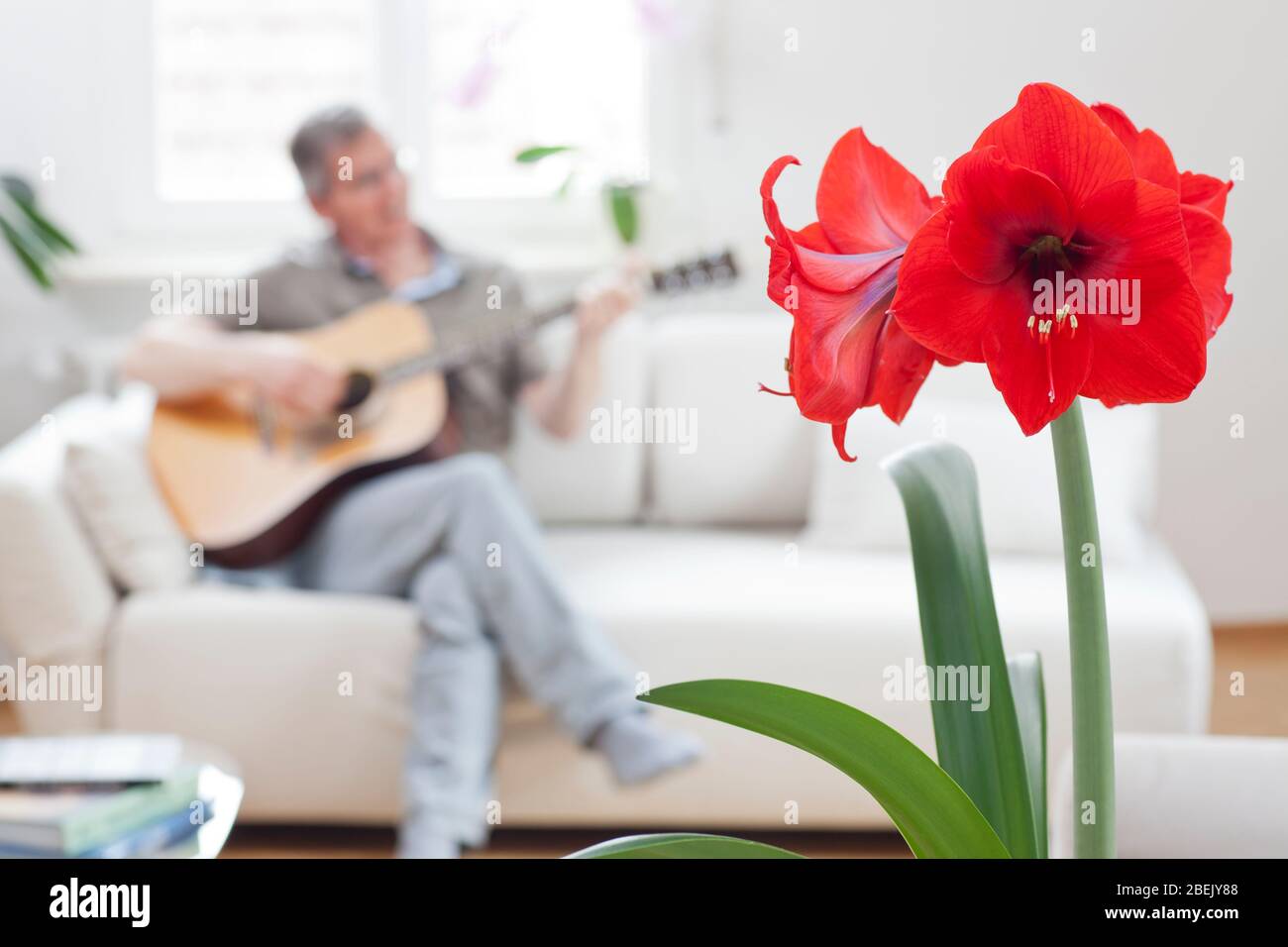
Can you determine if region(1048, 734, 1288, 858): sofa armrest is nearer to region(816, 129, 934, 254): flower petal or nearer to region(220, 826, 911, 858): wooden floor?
region(816, 129, 934, 254): flower petal

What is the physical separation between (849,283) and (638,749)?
157 centimetres

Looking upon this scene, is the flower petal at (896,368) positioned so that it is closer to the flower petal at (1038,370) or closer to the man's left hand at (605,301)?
the flower petal at (1038,370)

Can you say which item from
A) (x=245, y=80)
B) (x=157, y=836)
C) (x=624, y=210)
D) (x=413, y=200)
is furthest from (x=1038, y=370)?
(x=245, y=80)

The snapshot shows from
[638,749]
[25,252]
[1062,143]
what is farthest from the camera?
[25,252]

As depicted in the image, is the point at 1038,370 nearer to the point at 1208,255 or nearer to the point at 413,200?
the point at 1208,255

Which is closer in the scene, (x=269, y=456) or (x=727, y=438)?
(x=269, y=456)

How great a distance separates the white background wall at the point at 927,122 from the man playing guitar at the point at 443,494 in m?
0.64

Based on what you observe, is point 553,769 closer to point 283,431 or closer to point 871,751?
point 283,431

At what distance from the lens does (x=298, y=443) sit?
6.55 feet

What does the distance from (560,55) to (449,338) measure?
90 centimetres

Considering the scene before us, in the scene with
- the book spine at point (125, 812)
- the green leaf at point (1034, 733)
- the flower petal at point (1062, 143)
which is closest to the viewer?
the flower petal at point (1062, 143)

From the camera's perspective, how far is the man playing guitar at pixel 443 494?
1771 millimetres

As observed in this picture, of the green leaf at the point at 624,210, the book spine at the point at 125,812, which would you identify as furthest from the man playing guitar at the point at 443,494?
the book spine at the point at 125,812

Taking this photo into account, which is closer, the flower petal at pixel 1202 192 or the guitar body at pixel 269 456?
the flower petal at pixel 1202 192
